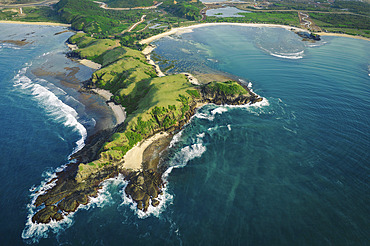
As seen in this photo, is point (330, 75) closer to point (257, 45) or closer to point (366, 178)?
point (257, 45)

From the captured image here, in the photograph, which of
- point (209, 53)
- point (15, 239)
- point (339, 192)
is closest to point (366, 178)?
point (339, 192)

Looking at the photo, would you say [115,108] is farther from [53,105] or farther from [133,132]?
[53,105]

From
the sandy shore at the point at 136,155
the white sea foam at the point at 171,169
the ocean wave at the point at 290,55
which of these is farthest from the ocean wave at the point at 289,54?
the sandy shore at the point at 136,155

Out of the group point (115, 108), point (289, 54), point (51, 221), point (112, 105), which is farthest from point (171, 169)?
point (289, 54)

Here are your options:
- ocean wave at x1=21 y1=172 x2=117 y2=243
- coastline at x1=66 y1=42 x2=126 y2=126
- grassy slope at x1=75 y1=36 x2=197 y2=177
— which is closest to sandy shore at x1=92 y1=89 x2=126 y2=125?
coastline at x1=66 y1=42 x2=126 y2=126

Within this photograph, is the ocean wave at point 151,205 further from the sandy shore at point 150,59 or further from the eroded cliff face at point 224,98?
the sandy shore at point 150,59

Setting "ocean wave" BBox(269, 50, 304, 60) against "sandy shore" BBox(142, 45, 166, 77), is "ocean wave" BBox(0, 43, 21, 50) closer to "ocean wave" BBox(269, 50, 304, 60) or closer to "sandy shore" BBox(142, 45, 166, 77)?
"sandy shore" BBox(142, 45, 166, 77)
